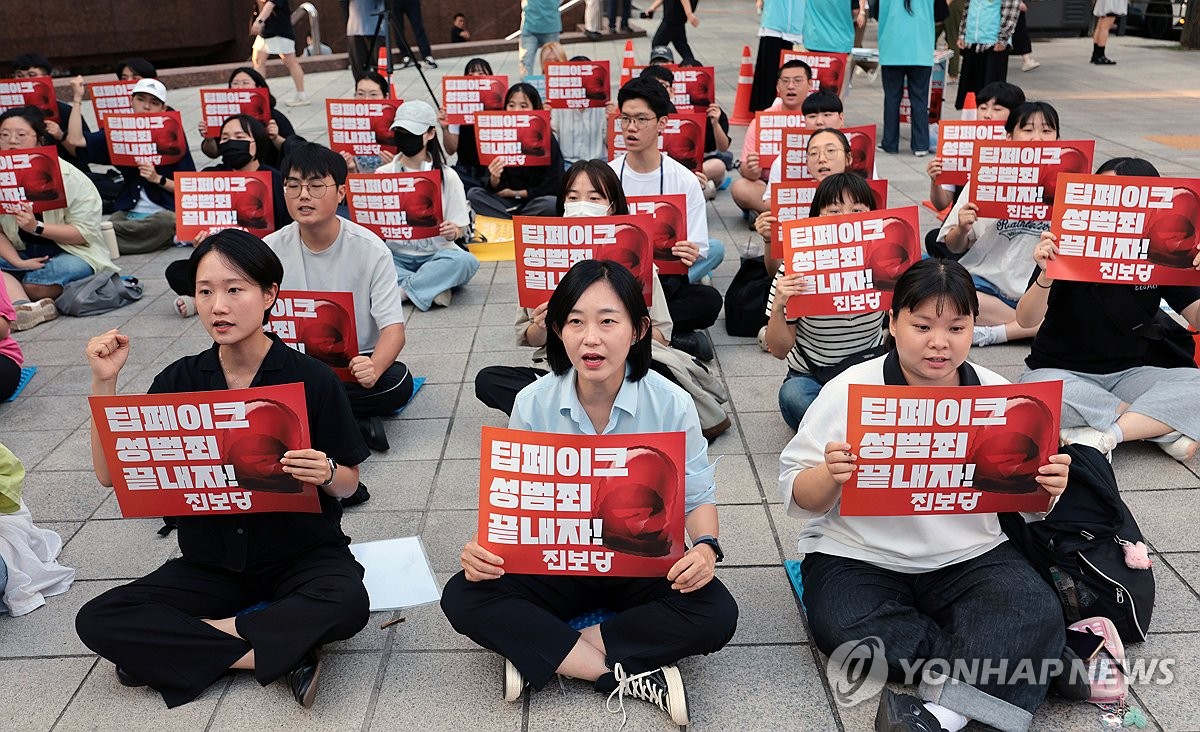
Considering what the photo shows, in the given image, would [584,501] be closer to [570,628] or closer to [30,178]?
[570,628]

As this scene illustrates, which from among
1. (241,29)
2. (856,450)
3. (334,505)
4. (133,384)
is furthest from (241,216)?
(241,29)

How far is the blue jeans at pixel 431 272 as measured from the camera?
7.06 m

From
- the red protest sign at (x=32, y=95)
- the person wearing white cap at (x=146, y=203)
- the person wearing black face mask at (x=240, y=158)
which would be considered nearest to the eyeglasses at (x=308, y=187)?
the person wearing black face mask at (x=240, y=158)

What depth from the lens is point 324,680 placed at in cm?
334

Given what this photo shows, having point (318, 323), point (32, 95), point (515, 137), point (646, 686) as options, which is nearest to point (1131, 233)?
point (646, 686)

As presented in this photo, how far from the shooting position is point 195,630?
3.23m

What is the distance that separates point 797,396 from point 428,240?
3.35 meters

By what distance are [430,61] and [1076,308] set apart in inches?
598

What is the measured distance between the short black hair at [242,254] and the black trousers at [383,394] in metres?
1.61

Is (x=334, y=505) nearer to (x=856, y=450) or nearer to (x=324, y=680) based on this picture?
(x=324, y=680)

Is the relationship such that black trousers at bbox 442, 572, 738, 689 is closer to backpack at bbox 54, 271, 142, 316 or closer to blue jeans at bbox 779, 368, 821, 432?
blue jeans at bbox 779, 368, 821, 432

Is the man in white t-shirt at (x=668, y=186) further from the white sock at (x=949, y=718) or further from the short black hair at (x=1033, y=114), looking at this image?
the white sock at (x=949, y=718)

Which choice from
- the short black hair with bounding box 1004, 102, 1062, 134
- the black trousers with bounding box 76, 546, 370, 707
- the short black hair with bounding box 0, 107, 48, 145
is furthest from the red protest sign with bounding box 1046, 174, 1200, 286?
the short black hair with bounding box 0, 107, 48, 145

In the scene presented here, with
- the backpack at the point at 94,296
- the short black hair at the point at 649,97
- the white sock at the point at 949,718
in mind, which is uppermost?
the short black hair at the point at 649,97
